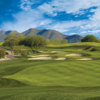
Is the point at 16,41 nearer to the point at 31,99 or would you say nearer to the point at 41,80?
the point at 41,80

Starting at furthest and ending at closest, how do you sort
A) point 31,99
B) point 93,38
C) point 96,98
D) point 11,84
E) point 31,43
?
1. point 93,38
2. point 31,43
3. point 11,84
4. point 31,99
5. point 96,98

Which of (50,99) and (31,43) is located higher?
(31,43)

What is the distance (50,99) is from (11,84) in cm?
934

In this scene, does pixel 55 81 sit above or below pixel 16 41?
below

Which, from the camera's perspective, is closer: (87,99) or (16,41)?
(87,99)

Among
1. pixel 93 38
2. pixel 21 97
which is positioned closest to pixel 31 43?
pixel 21 97

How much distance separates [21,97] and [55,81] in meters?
8.63

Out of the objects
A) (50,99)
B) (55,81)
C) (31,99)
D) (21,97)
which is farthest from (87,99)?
(55,81)

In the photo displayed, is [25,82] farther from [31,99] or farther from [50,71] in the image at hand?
[31,99]

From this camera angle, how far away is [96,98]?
6523 millimetres

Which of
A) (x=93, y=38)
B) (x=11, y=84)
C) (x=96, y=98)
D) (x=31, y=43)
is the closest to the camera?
(x=96, y=98)

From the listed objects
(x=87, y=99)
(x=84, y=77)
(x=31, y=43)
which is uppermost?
(x=31, y=43)

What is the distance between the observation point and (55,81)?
50.7ft

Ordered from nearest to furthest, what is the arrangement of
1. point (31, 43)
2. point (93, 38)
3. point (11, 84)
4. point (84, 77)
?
point (11, 84)
point (84, 77)
point (31, 43)
point (93, 38)
